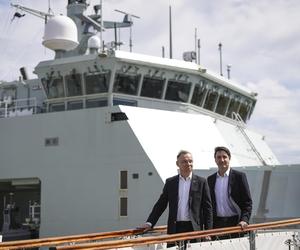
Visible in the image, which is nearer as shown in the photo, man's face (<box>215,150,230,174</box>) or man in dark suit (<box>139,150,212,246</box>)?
man in dark suit (<box>139,150,212,246</box>)

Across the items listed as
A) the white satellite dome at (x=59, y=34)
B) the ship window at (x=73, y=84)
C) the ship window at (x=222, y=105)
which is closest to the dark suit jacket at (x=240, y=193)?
the ship window at (x=73, y=84)

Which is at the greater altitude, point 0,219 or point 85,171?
point 85,171

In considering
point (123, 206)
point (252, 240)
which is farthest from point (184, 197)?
point (123, 206)

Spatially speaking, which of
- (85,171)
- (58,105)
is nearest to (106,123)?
(85,171)

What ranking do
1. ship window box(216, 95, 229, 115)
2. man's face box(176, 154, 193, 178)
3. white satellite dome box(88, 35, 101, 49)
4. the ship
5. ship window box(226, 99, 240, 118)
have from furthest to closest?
ship window box(226, 99, 240, 118) < ship window box(216, 95, 229, 115) < white satellite dome box(88, 35, 101, 49) < the ship < man's face box(176, 154, 193, 178)

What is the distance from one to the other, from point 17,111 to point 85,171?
13.1 ft

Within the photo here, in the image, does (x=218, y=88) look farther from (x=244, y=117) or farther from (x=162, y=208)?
(x=162, y=208)

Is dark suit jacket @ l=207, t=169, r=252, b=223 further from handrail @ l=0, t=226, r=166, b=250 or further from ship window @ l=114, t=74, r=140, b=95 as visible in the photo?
ship window @ l=114, t=74, r=140, b=95

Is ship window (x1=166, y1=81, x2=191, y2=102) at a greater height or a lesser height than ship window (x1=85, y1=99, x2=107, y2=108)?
greater

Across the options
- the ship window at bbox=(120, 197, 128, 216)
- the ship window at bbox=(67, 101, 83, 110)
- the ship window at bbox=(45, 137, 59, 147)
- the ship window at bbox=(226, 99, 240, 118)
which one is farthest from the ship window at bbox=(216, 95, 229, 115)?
the ship window at bbox=(45, 137, 59, 147)

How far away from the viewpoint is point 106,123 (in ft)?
42.5

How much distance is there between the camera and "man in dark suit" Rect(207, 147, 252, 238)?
5.75 m

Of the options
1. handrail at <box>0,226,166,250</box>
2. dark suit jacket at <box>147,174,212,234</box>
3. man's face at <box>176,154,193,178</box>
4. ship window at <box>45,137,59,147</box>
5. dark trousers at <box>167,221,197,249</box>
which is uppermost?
ship window at <box>45,137,59,147</box>

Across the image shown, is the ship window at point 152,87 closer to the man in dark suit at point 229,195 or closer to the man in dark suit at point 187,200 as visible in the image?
the man in dark suit at point 229,195
